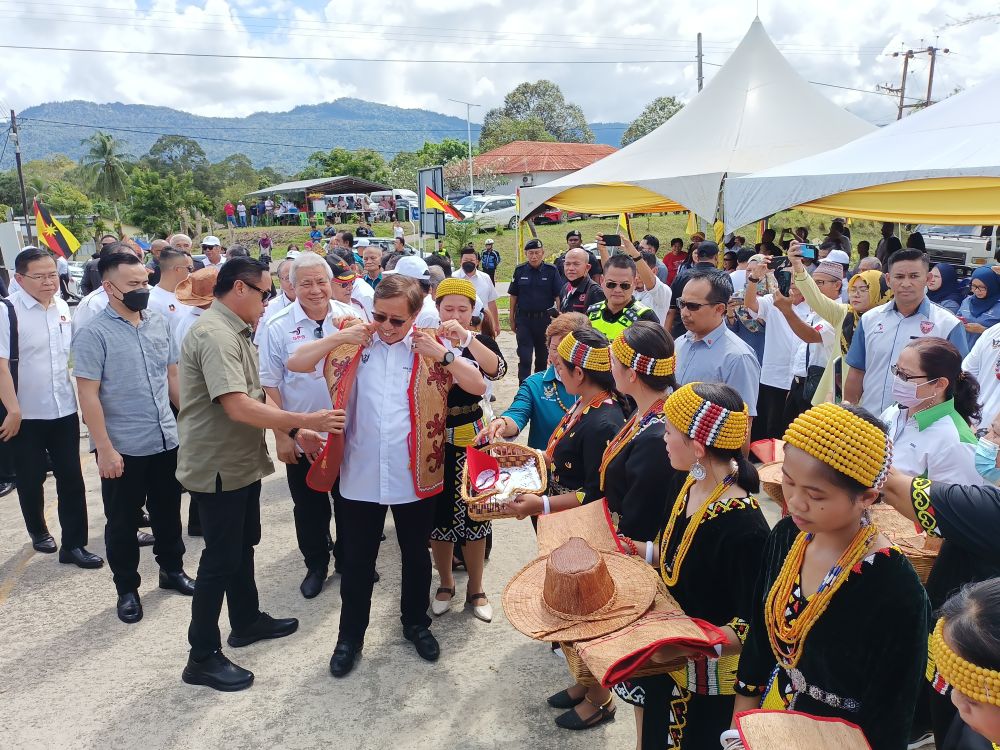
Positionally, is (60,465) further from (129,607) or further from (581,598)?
(581,598)

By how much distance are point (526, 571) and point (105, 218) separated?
60.7m

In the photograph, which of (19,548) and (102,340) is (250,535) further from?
(19,548)

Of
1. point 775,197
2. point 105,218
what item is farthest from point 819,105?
point 105,218

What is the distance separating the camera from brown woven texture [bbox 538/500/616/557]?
2447mm

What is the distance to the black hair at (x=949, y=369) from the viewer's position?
2857mm

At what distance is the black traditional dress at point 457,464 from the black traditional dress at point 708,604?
174 centimetres

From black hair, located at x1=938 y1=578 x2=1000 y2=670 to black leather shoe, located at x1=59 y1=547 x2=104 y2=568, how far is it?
515 centimetres

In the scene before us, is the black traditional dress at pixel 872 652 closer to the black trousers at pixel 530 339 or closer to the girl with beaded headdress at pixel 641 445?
the girl with beaded headdress at pixel 641 445

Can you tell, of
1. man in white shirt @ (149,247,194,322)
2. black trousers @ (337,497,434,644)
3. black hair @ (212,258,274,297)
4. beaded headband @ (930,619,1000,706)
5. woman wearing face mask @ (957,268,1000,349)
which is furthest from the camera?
woman wearing face mask @ (957,268,1000,349)

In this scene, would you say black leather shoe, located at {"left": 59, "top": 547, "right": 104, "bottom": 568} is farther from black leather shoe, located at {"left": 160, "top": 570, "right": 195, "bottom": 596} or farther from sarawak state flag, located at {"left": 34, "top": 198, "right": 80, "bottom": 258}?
sarawak state flag, located at {"left": 34, "top": 198, "right": 80, "bottom": 258}

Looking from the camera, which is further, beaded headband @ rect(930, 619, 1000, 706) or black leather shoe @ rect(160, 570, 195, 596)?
black leather shoe @ rect(160, 570, 195, 596)

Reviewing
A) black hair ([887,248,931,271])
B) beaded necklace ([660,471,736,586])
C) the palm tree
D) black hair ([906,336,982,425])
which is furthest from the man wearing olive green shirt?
the palm tree

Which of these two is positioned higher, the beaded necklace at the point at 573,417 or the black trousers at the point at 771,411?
the beaded necklace at the point at 573,417

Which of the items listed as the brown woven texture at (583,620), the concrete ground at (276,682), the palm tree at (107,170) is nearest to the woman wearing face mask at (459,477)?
the concrete ground at (276,682)
